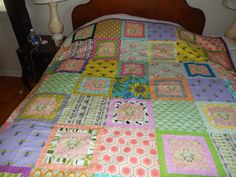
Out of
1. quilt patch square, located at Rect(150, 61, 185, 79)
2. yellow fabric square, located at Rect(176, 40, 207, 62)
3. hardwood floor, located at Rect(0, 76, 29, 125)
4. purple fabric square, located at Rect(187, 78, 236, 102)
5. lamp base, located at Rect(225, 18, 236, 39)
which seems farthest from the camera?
hardwood floor, located at Rect(0, 76, 29, 125)

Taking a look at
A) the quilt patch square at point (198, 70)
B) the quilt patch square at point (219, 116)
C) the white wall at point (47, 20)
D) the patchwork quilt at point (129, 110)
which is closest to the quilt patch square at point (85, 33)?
the patchwork quilt at point (129, 110)

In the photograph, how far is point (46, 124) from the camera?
1.13 m

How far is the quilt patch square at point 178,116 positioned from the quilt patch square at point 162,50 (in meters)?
0.56

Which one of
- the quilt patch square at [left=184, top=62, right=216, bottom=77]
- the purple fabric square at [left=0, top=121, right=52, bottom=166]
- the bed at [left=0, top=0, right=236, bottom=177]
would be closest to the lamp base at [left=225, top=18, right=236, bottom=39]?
the bed at [left=0, top=0, right=236, bottom=177]

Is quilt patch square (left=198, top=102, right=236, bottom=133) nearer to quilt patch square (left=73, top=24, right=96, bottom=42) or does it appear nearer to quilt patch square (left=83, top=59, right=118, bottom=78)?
quilt patch square (left=83, top=59, right=118, bottom=78)

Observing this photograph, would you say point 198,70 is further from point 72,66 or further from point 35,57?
point 35,57

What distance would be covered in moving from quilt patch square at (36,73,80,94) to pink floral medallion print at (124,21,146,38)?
0.63 m

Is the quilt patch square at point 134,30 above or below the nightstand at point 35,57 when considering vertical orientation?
above

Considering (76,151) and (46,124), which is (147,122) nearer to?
(76,151)

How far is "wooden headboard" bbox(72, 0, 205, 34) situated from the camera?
204 centimetres

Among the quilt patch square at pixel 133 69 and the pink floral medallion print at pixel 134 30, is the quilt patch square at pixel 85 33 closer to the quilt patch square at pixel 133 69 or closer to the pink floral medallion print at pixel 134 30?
the pink floral medallion print at pixel 134 30

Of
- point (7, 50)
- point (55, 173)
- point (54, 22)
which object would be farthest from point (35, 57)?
point (55, 173)

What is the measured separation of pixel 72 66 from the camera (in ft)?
5.47

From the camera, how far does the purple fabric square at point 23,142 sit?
3.13 feet
